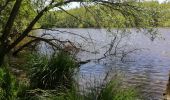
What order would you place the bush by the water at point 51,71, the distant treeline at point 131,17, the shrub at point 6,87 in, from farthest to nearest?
the distant treeline at point 131,17 < the bush by the water at point 51,71 < the shrub at point 6,87

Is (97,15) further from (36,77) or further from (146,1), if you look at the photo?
(36,77)

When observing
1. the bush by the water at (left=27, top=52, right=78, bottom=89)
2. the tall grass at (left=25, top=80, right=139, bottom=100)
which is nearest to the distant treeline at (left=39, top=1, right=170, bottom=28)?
the bush by the water at (left=27, top=52, right=78, bottom=89)

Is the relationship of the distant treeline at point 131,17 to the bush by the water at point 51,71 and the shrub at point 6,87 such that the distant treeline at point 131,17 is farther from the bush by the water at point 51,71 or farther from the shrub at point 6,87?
the shrub at point 6,87

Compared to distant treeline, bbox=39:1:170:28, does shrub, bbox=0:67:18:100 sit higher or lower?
lower

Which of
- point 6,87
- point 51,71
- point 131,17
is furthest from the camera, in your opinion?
point 131,17

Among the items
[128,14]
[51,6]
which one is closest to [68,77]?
[51,6]

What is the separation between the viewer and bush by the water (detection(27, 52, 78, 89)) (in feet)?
44.9

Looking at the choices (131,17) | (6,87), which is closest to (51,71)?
(6,87)

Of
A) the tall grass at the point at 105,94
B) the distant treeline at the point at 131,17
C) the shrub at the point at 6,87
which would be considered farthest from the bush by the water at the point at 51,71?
the tall grass at the point at 105,94

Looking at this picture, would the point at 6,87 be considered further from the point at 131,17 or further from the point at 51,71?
the point at 131,17

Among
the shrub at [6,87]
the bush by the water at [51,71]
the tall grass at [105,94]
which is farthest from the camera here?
the bush by the water at [51,71]

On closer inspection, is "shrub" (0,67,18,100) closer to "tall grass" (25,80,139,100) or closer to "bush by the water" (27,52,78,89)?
"tall grass" (25,80,139,100)

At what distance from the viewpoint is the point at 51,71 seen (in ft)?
44.9

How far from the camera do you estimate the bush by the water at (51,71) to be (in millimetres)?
13672
